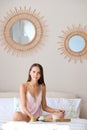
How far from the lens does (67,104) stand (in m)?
4.71

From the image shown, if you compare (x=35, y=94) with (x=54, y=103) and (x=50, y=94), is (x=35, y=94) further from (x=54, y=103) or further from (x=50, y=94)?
(x=50, y=94)

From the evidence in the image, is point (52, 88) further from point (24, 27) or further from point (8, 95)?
point (24, 27)

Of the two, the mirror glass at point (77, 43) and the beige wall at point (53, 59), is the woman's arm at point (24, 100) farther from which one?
the mirror glass at point (77, 43)

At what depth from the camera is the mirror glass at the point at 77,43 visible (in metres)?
5.09

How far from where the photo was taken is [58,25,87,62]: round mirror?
5090mm

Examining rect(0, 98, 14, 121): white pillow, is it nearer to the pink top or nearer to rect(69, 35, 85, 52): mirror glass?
the pink top

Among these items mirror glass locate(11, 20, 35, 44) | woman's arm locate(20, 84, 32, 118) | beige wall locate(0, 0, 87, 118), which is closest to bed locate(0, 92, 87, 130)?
beige wall locate(0, 0, 87, 118)

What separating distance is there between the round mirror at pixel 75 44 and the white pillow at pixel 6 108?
107cm

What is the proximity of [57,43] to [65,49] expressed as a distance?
0.47ft

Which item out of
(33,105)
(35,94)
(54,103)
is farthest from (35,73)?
Answer: (54,103)

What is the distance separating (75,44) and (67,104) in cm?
92

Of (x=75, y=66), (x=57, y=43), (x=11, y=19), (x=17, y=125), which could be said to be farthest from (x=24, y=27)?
(x=17, y=125)

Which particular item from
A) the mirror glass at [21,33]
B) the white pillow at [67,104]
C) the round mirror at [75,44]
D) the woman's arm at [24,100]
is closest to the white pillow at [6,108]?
the white pillow at [67,104]

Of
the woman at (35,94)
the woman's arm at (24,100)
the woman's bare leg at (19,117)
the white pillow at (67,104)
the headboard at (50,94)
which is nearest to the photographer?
the woman's bare leg at (19,117)
